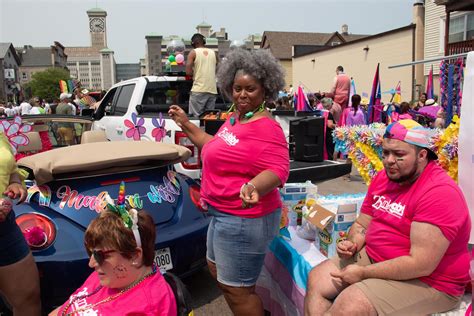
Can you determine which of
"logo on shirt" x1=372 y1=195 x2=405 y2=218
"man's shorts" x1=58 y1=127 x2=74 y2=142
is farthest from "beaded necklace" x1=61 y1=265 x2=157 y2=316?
"man's shorts" x1=58 y1=127 x2=74 y2=142

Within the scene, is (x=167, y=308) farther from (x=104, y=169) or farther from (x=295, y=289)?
(x=104, y=169)

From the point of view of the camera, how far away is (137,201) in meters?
3.06

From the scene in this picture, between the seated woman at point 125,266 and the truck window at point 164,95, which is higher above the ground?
the truck window at point 164,95

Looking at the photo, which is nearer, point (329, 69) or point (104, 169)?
point (104, 169)

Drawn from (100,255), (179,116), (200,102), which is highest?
(200,102)

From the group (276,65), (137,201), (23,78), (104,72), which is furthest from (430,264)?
(104,72)

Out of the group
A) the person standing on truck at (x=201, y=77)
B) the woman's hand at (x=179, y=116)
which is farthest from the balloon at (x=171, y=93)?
the woman's hand at (x=179, y=116)

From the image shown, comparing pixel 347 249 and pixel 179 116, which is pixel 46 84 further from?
pixel 347 249

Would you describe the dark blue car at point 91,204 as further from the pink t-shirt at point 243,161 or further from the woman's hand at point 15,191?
the pink t-shirt at point 243,161

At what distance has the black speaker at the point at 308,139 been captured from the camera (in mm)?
5457

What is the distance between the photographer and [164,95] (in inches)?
263

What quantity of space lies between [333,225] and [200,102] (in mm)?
3801

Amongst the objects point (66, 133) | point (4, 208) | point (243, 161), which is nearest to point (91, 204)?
point (4, 208)

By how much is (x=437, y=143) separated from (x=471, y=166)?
19.8 inches
